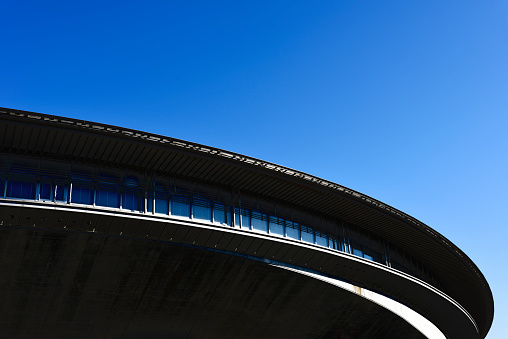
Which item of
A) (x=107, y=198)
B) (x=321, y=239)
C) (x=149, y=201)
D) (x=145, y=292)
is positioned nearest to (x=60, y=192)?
(x=107, y=198)

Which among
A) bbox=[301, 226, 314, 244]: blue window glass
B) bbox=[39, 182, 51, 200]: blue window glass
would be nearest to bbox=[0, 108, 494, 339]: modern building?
bbox=[39, 182, 51, 200]: blue window glass

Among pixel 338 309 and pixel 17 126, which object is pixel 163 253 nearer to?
pixel 17 126

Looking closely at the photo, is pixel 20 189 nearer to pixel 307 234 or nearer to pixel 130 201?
pixel 130 201

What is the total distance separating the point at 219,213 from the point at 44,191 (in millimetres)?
6847

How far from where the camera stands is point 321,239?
26.2m

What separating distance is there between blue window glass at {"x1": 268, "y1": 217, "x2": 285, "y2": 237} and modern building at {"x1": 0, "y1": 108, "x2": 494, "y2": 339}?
0.28ft

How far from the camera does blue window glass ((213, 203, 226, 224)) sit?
2320cm

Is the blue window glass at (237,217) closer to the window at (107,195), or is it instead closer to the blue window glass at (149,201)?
the blue window glass at (149,201)

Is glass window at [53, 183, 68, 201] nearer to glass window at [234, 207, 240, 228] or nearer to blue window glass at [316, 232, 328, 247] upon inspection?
glass window at [234, 207, 240, 228]

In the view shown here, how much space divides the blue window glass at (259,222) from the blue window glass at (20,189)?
8874 millimetres

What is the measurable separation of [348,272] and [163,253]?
8.86 metres

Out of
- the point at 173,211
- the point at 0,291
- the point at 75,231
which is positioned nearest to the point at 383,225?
the point at 173,211

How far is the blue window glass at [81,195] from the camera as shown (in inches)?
805

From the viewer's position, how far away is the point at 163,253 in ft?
69.9
